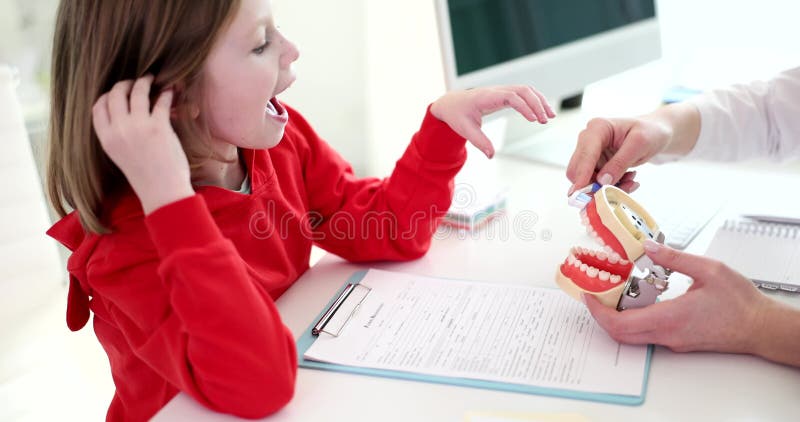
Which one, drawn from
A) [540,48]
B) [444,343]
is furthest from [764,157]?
[444,343]

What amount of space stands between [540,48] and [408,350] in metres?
0.78

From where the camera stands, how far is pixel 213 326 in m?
0.70

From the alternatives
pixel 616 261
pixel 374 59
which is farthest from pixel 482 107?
pixel 374 59

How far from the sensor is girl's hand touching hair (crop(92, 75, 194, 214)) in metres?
0.72

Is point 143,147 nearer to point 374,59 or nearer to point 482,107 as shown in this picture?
point 482,107

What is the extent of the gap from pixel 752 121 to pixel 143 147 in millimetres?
950

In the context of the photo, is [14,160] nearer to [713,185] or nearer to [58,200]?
[58,200]

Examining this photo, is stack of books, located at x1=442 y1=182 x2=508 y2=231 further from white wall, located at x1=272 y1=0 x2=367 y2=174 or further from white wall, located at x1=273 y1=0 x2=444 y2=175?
white wall, located at x1=272 y1=0 x2=367 y2=174

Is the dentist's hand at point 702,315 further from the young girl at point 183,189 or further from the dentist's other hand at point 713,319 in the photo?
the young girl at point 183,189

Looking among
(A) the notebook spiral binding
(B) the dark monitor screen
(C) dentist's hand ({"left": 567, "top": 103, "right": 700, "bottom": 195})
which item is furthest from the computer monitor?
(A) the notebook spiral binding

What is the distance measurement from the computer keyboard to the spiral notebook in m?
0.04

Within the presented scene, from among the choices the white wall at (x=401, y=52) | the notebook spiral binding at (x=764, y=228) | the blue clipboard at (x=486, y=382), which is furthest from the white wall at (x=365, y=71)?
the blue clipboard at (x=486, y=382)

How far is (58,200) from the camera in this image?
2.87ft

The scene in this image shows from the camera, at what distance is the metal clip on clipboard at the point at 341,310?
84cm
